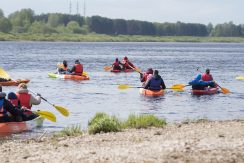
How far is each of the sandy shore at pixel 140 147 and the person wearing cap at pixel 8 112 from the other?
2.79m

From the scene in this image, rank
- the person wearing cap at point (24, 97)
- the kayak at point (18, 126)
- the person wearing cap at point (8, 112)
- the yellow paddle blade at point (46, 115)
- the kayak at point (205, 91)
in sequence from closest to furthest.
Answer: the person wearing cap at point (8, 112)
the kayak at point (18, 126)
the person wearing cap at point (24, 97)
the yellow paddle blade at point (46, 115)
the kayak at point (205, 91)

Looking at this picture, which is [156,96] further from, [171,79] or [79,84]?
[171,79]

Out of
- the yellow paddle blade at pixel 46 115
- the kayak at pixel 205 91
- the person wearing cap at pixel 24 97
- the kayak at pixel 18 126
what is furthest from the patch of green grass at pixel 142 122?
the kayak at pixel 205 91

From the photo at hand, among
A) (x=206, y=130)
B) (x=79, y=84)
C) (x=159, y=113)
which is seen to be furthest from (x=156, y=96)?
(x=206, y=130)

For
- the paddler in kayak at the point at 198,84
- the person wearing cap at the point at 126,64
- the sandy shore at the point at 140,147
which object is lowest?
the person wearing cap at the point at 126,64

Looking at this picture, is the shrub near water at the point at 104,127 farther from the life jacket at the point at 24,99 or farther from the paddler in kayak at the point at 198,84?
the paddler in kayak at the point at 198,84

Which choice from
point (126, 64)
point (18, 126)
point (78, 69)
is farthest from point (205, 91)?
point (126, 64)

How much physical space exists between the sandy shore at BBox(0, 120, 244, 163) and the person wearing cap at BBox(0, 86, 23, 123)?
9.16 feet

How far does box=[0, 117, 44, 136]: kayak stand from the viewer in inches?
727

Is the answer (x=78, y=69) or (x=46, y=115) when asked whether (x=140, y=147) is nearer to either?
(x=46, y=115)

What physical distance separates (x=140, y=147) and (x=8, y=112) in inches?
265

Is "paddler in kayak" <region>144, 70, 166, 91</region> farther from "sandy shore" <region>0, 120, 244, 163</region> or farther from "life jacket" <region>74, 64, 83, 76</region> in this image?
"sandy shore" <region>0, 120, 244, 163</region>

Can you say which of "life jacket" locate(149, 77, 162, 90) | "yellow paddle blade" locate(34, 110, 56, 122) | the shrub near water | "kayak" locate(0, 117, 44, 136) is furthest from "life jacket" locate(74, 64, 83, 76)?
the shrub near water

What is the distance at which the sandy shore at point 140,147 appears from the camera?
40.0 feet
